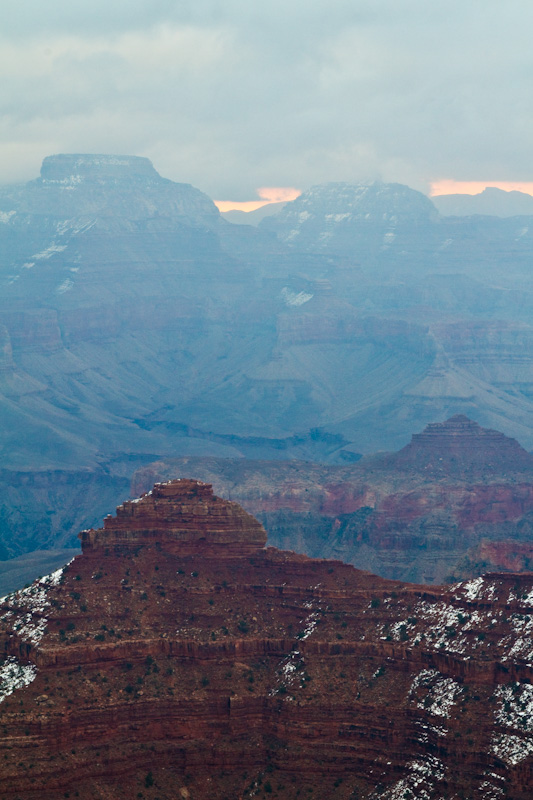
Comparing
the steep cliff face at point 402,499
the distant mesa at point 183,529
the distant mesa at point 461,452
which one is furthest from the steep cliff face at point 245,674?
the distant mesa at point 461,452

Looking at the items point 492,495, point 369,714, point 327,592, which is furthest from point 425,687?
point 492,495

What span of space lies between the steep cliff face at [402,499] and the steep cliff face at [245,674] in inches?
2304

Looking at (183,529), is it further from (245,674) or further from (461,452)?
(461,452)

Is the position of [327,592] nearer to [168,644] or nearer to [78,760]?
[168,644]

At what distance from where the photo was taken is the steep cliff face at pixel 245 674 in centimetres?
7275

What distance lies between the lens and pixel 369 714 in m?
75.2

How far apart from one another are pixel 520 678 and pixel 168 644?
1779 centimetres

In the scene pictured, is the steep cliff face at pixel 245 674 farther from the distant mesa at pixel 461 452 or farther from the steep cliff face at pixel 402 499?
the distant mesa at pixel 461 452

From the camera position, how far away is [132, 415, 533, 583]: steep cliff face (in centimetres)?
15575

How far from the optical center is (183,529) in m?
85.5

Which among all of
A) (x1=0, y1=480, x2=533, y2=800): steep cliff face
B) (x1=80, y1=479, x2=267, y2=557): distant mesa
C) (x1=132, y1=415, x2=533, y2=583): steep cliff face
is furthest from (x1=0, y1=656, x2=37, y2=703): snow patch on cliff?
(x1=132, y1=415, x2=533, y2=583): steep cliff face

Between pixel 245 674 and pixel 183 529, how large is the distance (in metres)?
10.1

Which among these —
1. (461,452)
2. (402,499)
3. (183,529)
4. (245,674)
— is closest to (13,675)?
(245,674)

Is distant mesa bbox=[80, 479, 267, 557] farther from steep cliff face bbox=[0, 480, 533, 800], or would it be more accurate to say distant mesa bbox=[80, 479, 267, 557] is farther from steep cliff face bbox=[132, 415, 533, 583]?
steep cliff face bbox=[132, 415, 533, 583]
